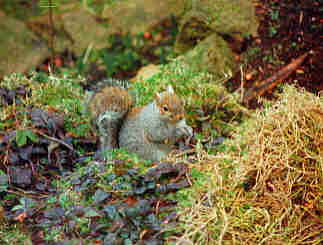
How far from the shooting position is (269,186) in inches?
126

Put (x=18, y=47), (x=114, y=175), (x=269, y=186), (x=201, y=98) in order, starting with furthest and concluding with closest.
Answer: (x=18, y=47), (x=201, y=98), (x=114, y=175), (x=269, y=186)

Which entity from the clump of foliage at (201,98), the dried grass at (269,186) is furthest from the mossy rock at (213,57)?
the dried grass at (269,186)

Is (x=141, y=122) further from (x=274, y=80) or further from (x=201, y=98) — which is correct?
(x=274, y=80)

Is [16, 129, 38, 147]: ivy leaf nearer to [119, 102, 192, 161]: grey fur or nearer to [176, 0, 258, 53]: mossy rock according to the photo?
[119, 102, 192, 161]: grey fur

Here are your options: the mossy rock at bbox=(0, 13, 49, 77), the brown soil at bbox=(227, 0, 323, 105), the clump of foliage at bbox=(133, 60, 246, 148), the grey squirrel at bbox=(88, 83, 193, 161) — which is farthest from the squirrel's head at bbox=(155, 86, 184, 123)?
the mossy rock at bbox=(0, 13, 49, 77)

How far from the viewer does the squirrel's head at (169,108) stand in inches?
146

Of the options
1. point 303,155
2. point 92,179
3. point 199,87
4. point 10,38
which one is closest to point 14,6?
point 10,38

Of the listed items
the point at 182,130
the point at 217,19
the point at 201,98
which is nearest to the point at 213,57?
the point at 217,19

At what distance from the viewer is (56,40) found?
24.5ft

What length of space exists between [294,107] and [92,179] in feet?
4.52

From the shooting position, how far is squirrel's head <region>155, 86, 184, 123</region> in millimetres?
3699

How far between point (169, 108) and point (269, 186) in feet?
2.98

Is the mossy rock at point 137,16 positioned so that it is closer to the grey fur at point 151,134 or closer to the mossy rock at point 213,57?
the mossy rock at point 213,57

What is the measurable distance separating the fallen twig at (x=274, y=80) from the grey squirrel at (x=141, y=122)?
3.65ft
